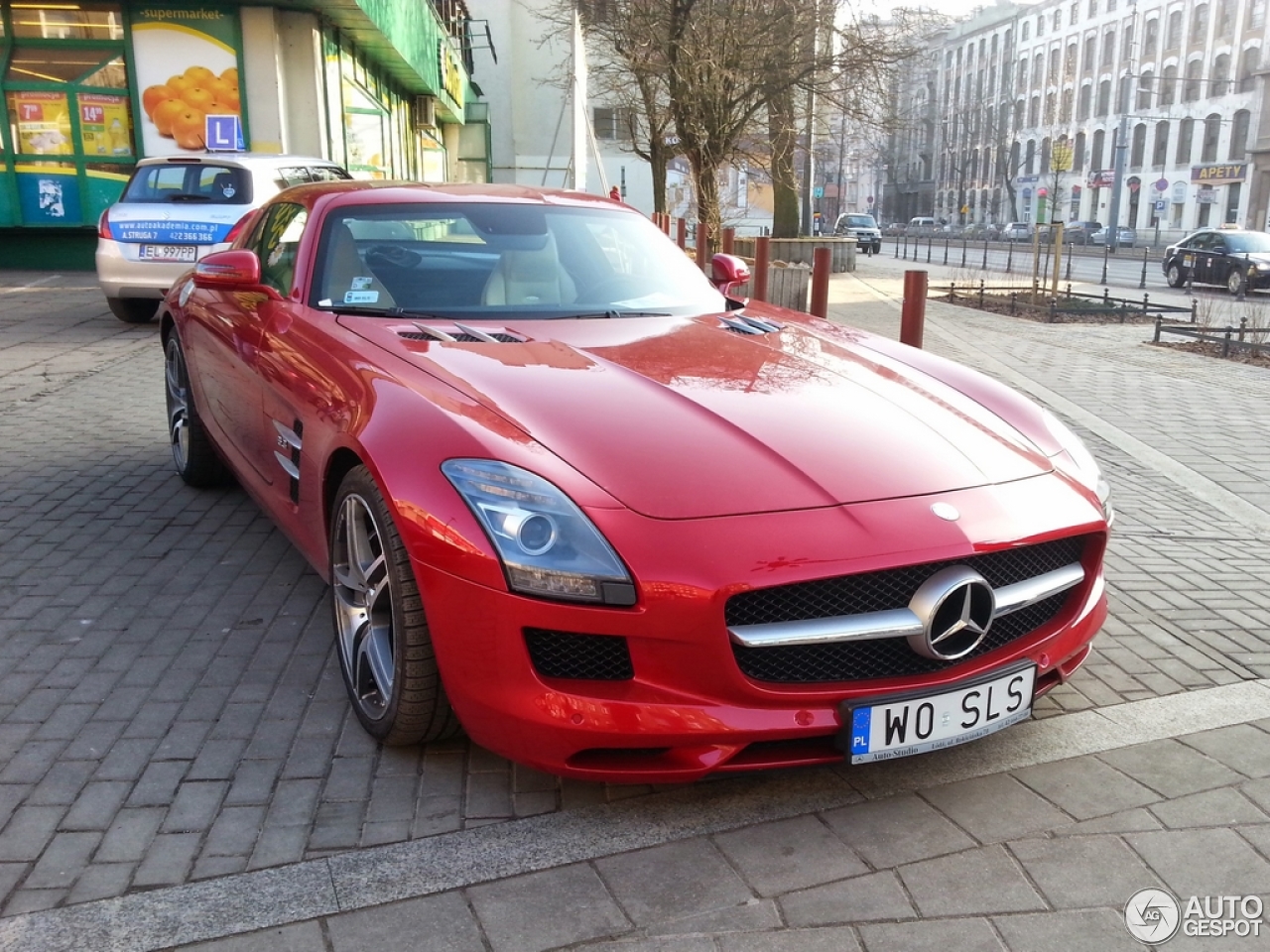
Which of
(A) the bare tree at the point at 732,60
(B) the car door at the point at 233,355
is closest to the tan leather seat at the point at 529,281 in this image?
(B) the car door at the point at 233,355

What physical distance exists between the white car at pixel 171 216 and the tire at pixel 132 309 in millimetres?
14

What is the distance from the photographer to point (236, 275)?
418 centimetres

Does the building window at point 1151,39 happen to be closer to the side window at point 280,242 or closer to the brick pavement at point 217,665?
the brick pavement at point 217,665

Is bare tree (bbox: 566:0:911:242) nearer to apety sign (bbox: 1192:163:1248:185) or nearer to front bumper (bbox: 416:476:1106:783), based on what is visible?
front bumper (bbox: 416:476:1106:783)

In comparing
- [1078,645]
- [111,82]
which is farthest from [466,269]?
[111,82]

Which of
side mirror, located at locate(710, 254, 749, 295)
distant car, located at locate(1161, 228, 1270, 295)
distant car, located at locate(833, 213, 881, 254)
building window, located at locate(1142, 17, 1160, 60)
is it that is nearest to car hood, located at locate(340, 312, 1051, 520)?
side mirror, located at locate(710, 254, 749, 295)

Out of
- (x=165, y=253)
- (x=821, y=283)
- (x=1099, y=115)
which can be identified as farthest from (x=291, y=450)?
(x=1099, y=115)

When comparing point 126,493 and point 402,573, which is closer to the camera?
point 402,573

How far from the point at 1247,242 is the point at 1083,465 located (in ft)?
80.2

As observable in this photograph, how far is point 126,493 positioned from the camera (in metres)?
5.54

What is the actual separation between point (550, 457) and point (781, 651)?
2.31 ft

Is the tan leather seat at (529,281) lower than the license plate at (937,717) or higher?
higher

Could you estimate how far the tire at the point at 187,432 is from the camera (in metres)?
5.36

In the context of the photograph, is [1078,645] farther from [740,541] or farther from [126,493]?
[126,493]
